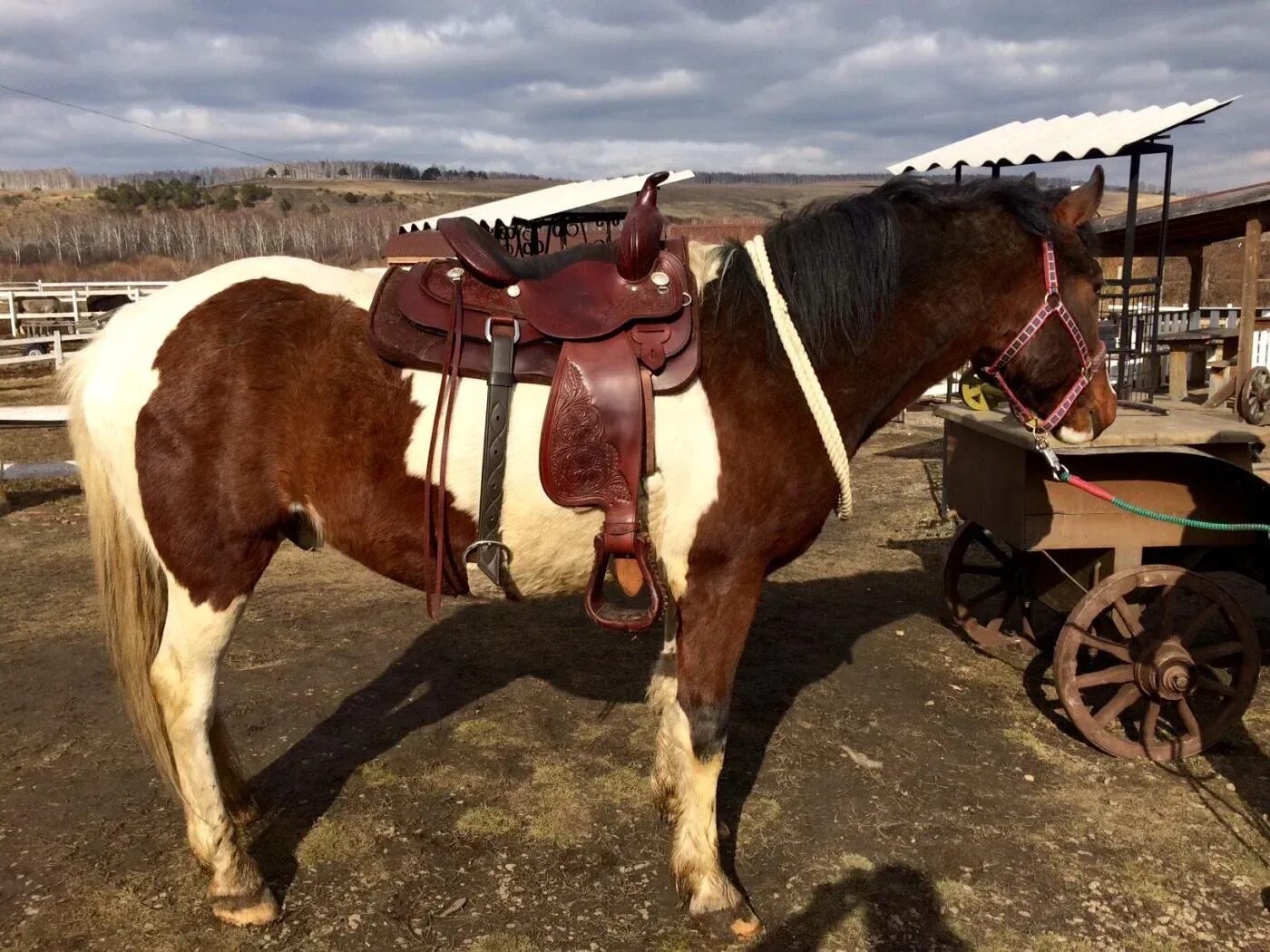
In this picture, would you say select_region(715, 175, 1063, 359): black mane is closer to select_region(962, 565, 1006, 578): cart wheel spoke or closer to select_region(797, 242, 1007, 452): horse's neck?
select_region(797, 242, 1007, 452): horse's neck

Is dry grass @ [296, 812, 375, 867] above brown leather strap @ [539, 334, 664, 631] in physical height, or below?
below

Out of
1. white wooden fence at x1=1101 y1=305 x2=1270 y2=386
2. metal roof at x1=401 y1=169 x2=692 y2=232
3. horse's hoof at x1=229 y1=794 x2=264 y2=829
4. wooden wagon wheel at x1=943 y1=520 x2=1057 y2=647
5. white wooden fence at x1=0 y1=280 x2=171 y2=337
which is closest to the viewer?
horse's hoof at x1=229 y1=794 x2=264 y2=829

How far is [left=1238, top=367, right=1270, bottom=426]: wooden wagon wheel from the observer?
400 centimetres

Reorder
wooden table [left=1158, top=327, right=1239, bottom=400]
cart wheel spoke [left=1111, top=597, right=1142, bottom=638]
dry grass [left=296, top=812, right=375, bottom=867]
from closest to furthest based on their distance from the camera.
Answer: dry grass [left=296, top=812, right=375, bottom=867] → cart wheel spoke [left=1111, top=597, right=1142, bottom=638] → wooden table [left=1158, top=327, right=1239, bottom=400]

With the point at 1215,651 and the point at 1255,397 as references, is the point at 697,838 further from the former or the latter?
the point at 1255,397

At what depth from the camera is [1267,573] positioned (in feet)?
12.1

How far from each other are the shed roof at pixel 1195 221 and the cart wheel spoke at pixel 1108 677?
6.04 feet

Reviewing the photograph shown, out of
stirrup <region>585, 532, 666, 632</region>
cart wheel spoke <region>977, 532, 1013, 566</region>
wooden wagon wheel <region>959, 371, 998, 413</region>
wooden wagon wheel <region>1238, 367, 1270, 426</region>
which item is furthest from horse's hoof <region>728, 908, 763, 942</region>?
wooden wagon wheel <region>1238, 367, 1270, 426</region>

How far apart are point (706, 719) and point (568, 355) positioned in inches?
43.8

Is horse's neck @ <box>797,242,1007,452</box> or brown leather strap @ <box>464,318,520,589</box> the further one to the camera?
horse's neck @ <box>797,242,1007,452</box>

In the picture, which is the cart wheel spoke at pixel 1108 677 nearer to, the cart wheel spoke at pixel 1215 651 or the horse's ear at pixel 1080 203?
the cart wheel spoke at pixel 1215 651

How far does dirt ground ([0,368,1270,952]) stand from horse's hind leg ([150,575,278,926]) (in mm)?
96

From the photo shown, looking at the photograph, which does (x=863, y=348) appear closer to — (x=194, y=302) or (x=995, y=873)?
(x=995, y=873)

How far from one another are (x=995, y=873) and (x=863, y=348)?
1697 mm
